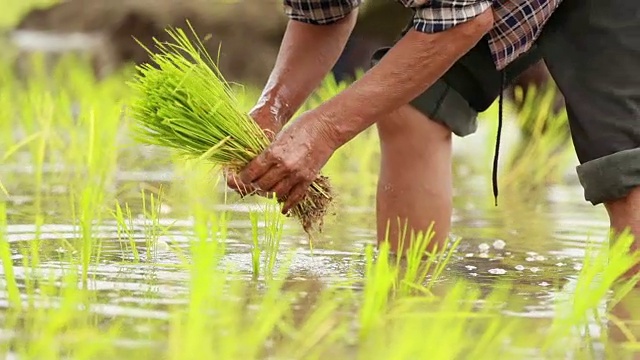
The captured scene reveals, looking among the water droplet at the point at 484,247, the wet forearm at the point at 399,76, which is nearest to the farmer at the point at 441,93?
the wet forearm at the point at 399,76

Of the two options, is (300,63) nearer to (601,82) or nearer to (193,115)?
(193,115)

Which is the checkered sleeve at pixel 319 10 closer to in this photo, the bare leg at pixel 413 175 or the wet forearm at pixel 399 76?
the bare leg at pixel 413 175

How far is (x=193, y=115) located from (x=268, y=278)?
1.10ft

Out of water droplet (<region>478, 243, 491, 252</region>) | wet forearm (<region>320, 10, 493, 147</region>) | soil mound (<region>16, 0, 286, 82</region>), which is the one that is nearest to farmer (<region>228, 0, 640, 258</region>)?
wet forearm (<region>320, 10, 493, 147</region>)

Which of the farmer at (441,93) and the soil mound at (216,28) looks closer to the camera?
the farmer at (441,93)

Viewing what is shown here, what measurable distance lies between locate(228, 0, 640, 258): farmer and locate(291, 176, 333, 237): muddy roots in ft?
0.50

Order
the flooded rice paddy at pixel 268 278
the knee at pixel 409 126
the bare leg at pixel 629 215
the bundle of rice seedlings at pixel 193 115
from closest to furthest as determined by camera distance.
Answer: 1. the flooded rice paddy at pixel 268 278
2. the bundle of rice seedlings at pixel 193 115
3. the bare leg at pixel 629 215
4. the knee at pixel 409 126

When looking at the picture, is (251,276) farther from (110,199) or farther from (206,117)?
(110,199)

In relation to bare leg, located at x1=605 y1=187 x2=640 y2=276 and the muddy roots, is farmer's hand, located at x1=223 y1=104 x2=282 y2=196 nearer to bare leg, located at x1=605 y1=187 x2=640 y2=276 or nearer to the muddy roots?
the muddy roots

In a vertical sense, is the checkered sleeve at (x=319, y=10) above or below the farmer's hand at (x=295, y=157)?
above

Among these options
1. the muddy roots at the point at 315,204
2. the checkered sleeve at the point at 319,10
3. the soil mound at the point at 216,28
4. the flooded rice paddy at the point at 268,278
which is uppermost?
the soil mound at the point at 216,28

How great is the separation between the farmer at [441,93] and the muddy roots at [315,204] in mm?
154

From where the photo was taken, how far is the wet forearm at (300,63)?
2518mm

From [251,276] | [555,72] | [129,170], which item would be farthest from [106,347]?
[129,170]
